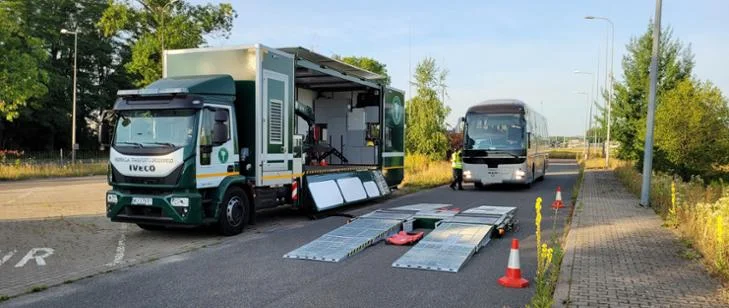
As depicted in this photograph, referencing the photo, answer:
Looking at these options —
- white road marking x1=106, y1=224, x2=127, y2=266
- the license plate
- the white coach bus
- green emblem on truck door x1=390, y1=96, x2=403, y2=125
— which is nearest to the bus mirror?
the license plate

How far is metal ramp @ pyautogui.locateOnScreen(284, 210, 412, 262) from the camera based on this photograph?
25.9ft

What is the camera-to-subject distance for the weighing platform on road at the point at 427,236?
759 cm

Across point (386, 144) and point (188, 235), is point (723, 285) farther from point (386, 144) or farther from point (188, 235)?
point (386, 144)

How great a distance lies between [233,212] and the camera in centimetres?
986

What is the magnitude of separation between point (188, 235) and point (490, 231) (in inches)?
209

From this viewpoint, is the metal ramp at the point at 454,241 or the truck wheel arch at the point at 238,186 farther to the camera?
the truck wheel arch at the point at 238,186

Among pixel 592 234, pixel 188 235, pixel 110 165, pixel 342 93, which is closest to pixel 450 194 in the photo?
pixel 342 93

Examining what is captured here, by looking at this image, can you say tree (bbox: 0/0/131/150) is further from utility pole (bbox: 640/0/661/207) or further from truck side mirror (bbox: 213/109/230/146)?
utility pole (bbox: 640/0/661/207)

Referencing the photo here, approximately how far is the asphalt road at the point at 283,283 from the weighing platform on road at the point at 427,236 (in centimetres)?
17

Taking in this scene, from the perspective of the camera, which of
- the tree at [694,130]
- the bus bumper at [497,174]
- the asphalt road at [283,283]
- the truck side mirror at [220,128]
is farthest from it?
the bus bumper at [497,174]

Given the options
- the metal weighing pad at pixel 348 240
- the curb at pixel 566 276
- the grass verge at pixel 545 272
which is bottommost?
the metal weighing pad at pixel 348 240

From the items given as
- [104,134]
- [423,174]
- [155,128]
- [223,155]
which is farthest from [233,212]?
[423,174]

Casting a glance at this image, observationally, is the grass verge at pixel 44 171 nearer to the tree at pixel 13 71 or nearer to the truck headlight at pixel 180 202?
the tree at pixel 13 71

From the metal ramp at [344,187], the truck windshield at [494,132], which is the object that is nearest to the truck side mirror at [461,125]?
the truck windshield at [494,132]
